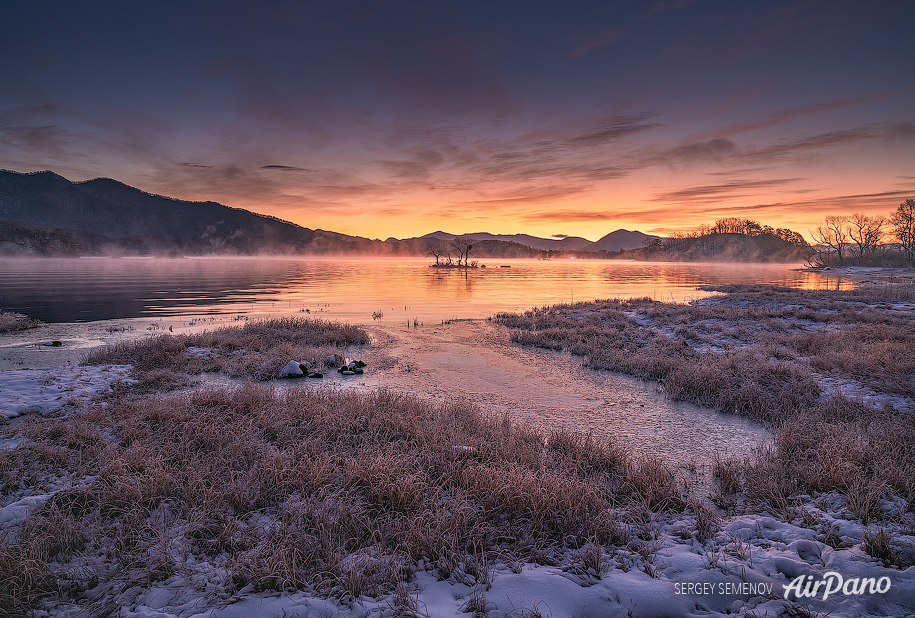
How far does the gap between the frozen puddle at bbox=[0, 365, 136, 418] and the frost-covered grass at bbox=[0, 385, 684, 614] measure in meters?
1.39

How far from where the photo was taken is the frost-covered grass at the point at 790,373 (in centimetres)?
595

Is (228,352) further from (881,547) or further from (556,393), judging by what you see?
(881,547)

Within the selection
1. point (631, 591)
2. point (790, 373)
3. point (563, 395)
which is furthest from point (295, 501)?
point (790, 373)

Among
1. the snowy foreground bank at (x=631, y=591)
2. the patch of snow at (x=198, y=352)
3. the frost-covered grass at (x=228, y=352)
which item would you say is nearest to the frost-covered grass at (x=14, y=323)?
the frost-covered grass at (x=228, y=352)

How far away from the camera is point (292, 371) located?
525 inches

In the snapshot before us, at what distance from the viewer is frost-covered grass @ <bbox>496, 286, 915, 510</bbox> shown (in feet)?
19.5

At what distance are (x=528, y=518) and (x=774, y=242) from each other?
244 meters

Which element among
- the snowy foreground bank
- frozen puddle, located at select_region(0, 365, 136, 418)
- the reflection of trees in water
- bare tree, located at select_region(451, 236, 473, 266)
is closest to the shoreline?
the snowy foreground bank

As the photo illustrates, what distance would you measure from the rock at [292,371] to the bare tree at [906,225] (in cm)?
11575

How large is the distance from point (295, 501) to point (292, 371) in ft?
28.5

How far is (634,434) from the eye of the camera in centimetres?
888

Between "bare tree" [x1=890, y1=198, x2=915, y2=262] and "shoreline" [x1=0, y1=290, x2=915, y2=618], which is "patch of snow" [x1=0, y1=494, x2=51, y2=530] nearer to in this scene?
"shoreline" [x1=0, y1=290, x2=915, y2=618]

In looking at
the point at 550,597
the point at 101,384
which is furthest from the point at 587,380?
the point at 101,384

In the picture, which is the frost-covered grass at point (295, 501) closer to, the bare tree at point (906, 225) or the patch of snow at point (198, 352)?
the patch of snow at point (198, 352)
